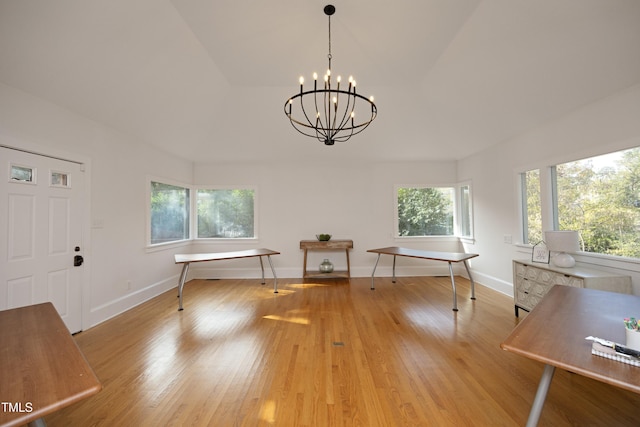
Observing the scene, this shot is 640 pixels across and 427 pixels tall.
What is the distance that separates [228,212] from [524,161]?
5.32m

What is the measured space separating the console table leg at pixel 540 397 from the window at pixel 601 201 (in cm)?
252

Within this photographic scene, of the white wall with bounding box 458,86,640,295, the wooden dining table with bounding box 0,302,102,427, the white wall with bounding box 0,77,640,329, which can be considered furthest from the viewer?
the white wall with bounding box 0,77,640,329

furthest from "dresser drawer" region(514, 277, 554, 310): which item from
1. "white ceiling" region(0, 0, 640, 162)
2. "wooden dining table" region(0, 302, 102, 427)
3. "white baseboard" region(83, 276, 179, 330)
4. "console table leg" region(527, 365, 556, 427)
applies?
"white baseboard" region(83, 276, 179, 330)

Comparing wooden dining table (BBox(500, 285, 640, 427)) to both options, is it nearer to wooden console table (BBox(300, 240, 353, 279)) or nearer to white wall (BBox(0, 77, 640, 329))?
white wall (BBox(0, 77, 640, 329))

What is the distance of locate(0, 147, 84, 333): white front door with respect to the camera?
237 cm

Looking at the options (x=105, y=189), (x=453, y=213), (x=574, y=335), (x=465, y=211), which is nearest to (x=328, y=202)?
(x=453, y=213)

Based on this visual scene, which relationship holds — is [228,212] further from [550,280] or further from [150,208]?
[550,280]

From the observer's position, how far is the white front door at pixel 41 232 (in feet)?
7.79

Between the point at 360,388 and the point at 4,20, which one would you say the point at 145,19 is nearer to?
the point at 4,20

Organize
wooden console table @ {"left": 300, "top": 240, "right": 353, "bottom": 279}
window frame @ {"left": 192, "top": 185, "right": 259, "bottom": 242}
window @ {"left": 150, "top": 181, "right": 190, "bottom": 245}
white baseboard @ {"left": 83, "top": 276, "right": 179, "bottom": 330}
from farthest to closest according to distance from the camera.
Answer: window frame @ {"left": 192, "top": 185, "right": 259, "bottom": 242} → wooden console table @ {"left": 300, "top": 240, "right": 353, "bottom": 279} → window @ {"left": 150, "top": 181, "right": 190, "bottom": 245} → white baseboard @ {"left": 83, "top": 276, "right": 179, "bottom": 330}

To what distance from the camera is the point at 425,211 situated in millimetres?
5684

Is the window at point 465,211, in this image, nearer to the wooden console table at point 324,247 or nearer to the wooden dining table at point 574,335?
the wooden console table at point 324,247

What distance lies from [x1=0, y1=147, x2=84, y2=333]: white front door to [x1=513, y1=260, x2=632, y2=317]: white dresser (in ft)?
17.2

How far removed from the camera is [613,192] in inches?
110
